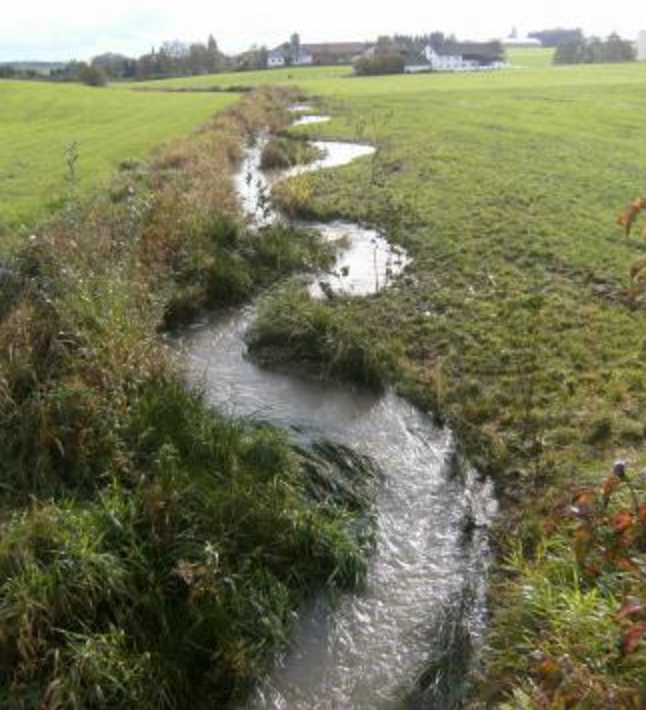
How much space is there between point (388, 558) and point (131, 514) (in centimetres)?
250

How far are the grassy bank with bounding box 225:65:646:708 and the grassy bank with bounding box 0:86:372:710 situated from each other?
1.79m

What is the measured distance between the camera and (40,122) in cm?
4341

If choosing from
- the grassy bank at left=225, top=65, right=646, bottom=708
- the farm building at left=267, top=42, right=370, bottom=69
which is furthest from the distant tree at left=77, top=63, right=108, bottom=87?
the grassy bank at left=225, top=65, right=646, bottom=708

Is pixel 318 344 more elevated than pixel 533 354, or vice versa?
pixel 318 344

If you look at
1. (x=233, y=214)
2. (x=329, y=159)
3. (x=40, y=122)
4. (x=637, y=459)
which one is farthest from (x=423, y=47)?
(x=637, y=459)

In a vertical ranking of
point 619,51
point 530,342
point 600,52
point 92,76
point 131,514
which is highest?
point 131,514

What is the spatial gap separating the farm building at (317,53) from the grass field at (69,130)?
7264cm

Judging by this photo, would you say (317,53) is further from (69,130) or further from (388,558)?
(388,558)

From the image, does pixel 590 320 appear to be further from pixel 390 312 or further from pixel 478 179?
pixel 478 179

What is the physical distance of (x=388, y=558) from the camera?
771 cm

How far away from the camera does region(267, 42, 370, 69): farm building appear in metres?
128

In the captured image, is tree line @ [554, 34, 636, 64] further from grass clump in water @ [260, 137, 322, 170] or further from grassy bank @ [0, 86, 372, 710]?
grassy bank @ [0, 86, 372, 710]

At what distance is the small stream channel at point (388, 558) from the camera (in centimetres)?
634

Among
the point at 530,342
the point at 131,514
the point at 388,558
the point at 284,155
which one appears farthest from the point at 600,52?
the point at 131,514
